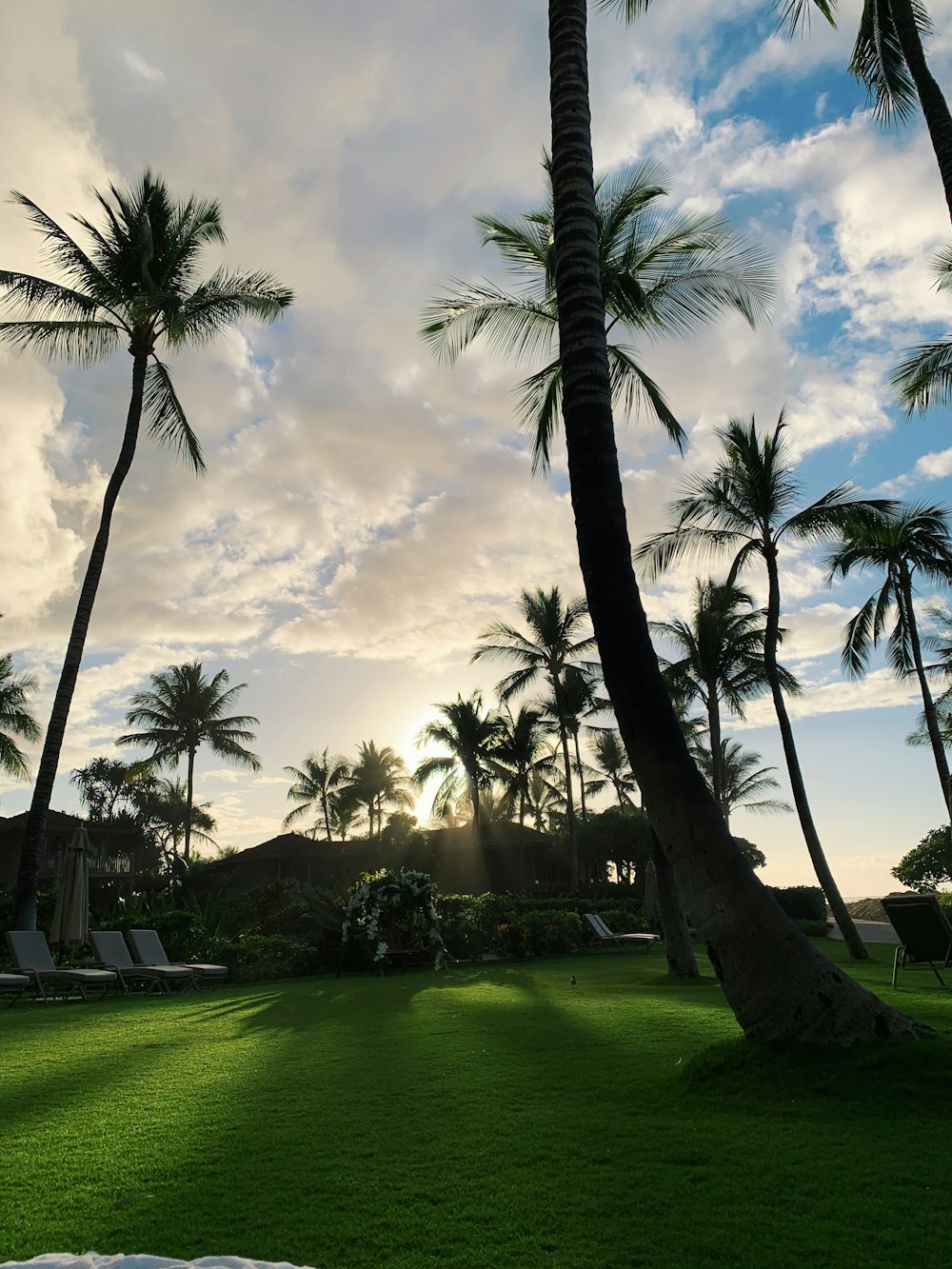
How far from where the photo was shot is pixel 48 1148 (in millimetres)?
4230

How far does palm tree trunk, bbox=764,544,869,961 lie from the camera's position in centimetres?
1620

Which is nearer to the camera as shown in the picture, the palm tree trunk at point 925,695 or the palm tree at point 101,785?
the palm tree trunk at point 925,695

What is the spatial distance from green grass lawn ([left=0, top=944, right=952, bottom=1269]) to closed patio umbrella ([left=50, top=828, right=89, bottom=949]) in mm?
8576

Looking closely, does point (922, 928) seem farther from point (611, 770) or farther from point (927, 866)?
point (611, 770)

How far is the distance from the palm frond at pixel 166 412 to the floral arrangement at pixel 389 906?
380 inches

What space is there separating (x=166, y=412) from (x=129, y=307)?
207cm

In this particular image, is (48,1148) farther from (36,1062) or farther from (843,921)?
(843,921)

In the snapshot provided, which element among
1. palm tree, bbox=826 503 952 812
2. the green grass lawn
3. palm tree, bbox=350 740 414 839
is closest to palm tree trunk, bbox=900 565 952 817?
palm tree, bbox=826 503 952 812

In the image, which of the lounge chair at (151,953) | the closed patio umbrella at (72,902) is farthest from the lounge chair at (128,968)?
the closed patio umbrella at (72,902)

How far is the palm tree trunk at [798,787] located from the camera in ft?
53.2

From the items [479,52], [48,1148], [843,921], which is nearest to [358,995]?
[48,1148]

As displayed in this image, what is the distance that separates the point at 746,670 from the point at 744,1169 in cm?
2600

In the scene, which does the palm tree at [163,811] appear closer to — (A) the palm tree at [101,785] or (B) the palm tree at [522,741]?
(A) the palm tree at [101,785]

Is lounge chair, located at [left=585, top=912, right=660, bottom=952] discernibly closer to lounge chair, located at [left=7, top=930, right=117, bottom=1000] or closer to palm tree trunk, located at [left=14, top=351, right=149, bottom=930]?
lounge chair, located at [left=7, top=930, right=117, bottom=1000]
